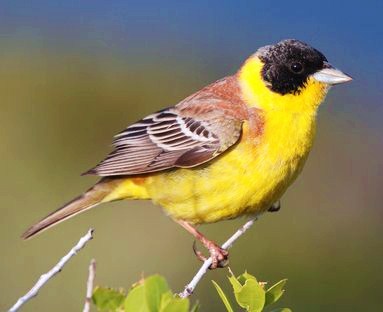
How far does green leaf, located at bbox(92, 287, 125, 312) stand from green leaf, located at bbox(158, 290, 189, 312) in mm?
98

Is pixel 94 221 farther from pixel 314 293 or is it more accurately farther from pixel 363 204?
pixel 363 204

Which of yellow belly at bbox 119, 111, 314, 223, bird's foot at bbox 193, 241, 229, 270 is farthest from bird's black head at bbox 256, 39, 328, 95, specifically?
bird's foot at bbox 193, 241, 229, 270

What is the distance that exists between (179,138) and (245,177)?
61 cm

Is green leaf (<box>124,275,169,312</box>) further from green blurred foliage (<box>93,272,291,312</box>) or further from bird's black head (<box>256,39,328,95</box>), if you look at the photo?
bird's black head (<box>256,39,328,95</box>)

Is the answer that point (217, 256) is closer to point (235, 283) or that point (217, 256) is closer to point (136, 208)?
point (235, 283)

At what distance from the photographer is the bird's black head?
13.7 feet

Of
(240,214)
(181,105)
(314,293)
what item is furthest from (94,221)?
(240,214)

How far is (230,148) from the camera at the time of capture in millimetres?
4105

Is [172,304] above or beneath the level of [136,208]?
above

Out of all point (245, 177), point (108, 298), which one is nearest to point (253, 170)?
point (245, 177)

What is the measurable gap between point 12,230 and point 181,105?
3074mm

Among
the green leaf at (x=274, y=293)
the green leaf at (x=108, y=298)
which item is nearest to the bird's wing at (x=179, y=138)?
the green leaf at (x=274, y=293)

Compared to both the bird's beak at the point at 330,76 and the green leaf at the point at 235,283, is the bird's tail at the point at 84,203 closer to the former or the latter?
the bird's beak at the point at 330,76

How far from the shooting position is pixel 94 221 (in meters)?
7.41
